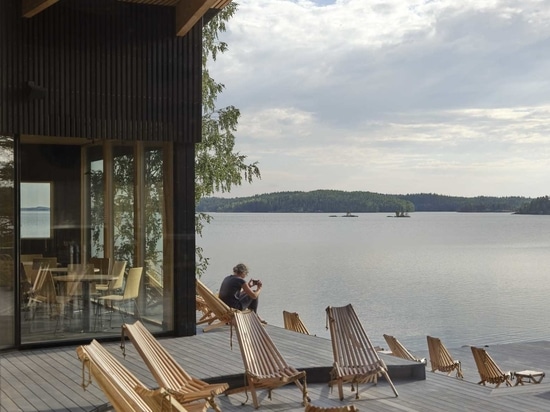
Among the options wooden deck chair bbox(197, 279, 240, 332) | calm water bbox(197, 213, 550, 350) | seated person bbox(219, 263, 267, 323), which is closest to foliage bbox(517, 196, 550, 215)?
calm water bbox(197, 213, 550, 350)

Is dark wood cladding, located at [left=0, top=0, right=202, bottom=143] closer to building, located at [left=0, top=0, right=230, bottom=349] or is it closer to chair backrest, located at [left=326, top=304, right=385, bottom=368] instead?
building, located at [left=0, top=0, right=230, bottom=349]

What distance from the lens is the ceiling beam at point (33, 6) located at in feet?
27.8

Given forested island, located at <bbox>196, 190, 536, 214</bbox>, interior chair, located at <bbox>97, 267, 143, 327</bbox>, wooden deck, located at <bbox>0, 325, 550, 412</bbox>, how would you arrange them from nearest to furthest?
wooden deck, located at <bbox>0, 325, 550, 412</bbox> < interior chair, located at <bbox>97, 267, 143, 327</bbox> < forested island, located at <bbox>196, 190, 536, 214</bbox>

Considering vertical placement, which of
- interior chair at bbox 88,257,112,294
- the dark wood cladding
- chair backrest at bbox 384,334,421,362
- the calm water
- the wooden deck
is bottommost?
the calm water

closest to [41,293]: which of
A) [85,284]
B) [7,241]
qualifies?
[85,284]

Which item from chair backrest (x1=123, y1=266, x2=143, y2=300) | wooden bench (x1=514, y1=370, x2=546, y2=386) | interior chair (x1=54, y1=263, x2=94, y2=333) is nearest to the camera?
interior chair (x1=54, y1=263, x2=94, y2=333)

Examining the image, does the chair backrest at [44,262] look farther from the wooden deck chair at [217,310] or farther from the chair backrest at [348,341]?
the chair backrest at [348,341]

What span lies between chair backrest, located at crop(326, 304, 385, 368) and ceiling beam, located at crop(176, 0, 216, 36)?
11.8 feet

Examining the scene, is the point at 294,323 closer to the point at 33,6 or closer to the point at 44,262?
the point at 44,262

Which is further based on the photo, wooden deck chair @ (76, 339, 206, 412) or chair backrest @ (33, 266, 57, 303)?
chair backrest @ (33, 266, 57, 303)

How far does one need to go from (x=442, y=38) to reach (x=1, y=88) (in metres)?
50.0

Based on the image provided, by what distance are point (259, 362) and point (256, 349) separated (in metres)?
0.17

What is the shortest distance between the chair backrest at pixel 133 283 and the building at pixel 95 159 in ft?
0.23

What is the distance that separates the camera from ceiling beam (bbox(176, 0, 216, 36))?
8891mm
